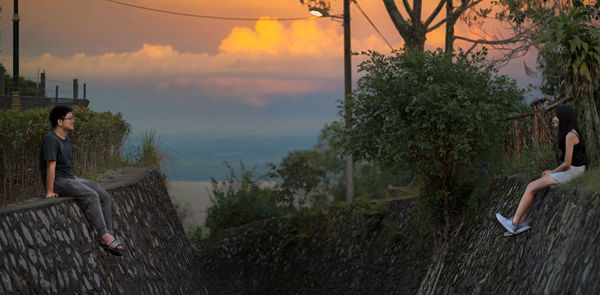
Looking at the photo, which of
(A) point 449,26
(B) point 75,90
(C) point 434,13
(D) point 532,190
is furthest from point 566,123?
(B) point 75,90

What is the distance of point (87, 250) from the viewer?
28.3 feet

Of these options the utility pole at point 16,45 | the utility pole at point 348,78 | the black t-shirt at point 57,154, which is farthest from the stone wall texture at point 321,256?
the utility pole at point 16,45

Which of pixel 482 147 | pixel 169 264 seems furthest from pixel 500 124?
pixel 169 264

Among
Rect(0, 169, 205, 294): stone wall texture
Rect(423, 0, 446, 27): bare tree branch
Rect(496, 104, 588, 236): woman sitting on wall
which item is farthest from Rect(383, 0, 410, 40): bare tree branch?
Rect(496, 104, 588, 236): woman sitting on wall

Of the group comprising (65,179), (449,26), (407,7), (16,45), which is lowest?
(65,179)

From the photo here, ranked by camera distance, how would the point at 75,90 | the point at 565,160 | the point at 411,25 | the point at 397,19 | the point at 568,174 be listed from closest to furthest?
the point at 568,174 → the point at 565,160 → the point at 411,25 → the point at 397,19 → the point at 75,90

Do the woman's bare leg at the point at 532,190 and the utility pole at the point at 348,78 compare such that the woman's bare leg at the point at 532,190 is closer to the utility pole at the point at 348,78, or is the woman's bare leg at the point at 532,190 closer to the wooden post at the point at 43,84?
the utility pole at the point at 348,78

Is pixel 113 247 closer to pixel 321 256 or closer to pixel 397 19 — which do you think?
pixel 321 256

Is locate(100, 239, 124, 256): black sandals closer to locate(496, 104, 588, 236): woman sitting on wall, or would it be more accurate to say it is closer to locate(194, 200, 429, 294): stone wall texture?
locate(496, 104, 588, 236): woman sitting on wall

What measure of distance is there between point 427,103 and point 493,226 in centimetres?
323

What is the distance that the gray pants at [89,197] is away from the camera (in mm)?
8695

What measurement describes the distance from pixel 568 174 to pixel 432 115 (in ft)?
14.5

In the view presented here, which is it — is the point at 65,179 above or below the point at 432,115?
below

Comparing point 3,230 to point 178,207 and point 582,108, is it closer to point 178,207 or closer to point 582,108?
point 582,108
